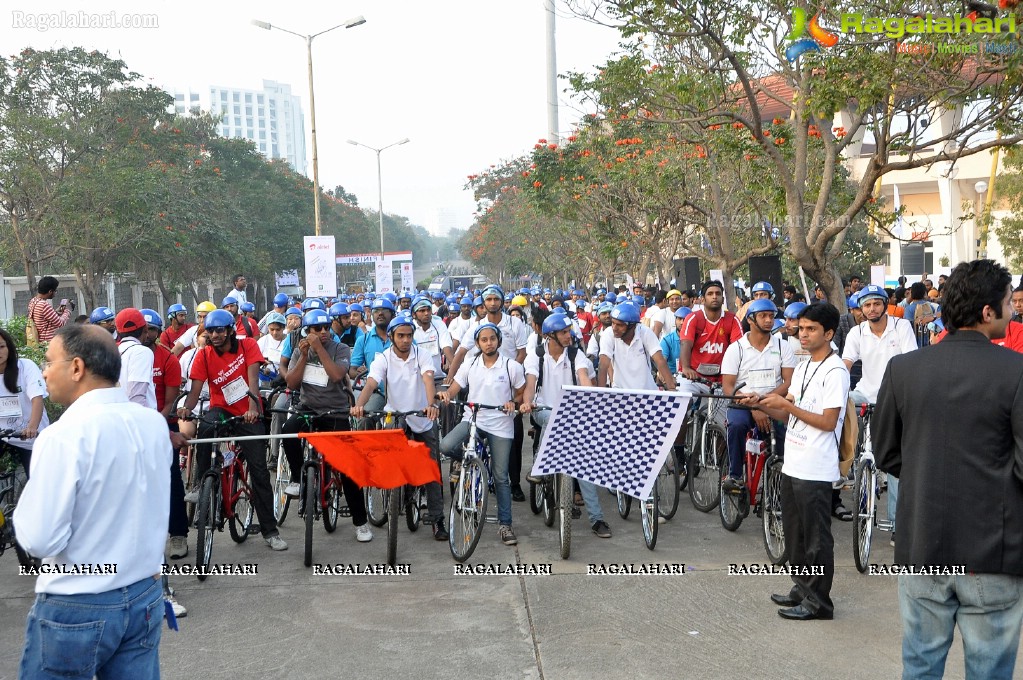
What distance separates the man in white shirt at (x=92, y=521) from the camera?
2957mm

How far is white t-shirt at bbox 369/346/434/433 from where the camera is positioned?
7922 mm

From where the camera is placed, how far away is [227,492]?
286 inches

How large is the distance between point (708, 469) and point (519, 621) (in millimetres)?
3343

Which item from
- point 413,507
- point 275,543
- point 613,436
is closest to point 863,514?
point 613,436

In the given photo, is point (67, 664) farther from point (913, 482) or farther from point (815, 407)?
point (815, 407)

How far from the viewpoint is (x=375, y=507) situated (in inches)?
332

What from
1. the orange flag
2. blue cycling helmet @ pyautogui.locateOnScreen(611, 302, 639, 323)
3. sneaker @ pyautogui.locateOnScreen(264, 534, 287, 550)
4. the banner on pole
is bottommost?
sneaker @ pyautogui.locateOnScreen(264, 534, 287, 550)

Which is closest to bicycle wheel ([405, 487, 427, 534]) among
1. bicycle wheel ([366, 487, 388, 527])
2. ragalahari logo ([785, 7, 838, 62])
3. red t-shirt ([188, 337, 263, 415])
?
bicycle wheel ([366, 487, 388, 527])

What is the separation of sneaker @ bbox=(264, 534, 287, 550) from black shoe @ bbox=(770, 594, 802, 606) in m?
3.58

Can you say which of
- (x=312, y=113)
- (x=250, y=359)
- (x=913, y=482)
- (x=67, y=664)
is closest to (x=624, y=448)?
(x=250, y=359)

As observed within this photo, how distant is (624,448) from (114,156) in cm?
2050

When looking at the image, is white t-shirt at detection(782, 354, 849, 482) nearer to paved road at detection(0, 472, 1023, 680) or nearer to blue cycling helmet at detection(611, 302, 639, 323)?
paved road at detection(0, 472, 1023, 680)

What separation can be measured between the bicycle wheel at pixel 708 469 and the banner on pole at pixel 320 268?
11501 millimetres

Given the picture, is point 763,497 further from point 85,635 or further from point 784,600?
point 85,635
